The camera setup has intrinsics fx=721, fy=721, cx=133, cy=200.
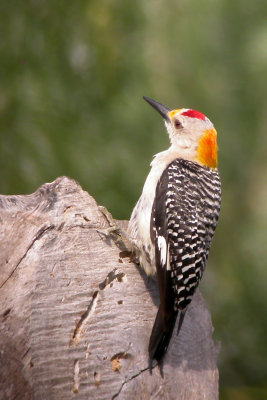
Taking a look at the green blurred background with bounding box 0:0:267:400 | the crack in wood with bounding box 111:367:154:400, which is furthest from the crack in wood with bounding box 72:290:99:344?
the green blurred background with bounding box 0:0:267:400

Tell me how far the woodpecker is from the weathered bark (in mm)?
104

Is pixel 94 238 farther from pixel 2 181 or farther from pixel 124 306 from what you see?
pixel 2 181

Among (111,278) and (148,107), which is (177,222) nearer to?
(111,278)

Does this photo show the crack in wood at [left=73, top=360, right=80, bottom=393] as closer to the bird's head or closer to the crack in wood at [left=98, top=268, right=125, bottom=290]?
the crack in wood at [left=98, top=268, right=125, bottom=290]

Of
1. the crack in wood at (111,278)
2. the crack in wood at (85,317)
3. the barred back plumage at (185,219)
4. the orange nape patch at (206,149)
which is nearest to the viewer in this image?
the crack in wood at (85,317)

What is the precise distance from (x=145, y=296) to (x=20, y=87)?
399 cm

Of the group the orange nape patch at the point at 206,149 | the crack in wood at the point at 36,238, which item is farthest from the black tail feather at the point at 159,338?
the orange nape patch at the point at 206,149

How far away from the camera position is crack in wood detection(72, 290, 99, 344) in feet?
11.6

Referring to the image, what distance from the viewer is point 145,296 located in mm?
3904

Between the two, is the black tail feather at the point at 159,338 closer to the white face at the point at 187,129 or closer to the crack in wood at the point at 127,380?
the crack in wood at the point at 127,380

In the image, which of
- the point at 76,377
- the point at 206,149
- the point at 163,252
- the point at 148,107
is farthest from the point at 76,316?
the point at 148,107

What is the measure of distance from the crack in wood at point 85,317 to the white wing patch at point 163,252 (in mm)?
528

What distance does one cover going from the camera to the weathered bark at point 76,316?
11.2 ft

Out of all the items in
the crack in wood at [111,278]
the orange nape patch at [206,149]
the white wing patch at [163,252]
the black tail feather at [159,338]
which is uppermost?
the orange nape patch at [206,149]
